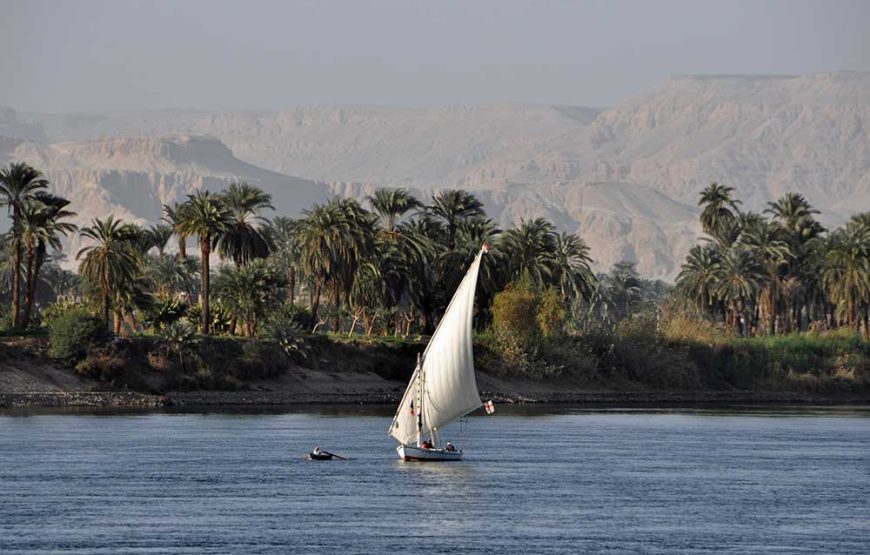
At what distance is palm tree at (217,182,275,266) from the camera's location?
451 ft

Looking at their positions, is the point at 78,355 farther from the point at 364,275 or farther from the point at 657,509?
the point at 657,509

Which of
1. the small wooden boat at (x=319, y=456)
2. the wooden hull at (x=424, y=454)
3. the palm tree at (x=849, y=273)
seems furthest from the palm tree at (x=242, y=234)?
the palm tree at (x=849, y=273)

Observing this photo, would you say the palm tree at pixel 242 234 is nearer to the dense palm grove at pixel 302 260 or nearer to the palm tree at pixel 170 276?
the dense palm grove at pixel 302 260

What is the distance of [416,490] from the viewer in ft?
232

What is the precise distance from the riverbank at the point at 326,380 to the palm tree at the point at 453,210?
13.5 m

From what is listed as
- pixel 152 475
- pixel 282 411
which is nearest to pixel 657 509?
pixel 152 475

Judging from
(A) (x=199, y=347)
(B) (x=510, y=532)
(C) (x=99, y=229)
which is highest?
(C) (x=99, y=229)

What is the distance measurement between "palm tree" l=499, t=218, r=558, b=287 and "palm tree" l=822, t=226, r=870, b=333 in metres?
31.3

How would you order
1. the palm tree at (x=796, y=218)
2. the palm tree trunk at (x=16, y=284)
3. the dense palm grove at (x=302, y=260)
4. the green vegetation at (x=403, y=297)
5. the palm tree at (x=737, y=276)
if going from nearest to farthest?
the palm tree trunk at (x=16, y=284) → the green vegetation at (x=403, y=297) → the dense palm grove at (x=302, y=260) → the palm tree at (x=737, y=276) → the palm tree at (x=796, y=218)

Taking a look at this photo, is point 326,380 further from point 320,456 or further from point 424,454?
point 320,456

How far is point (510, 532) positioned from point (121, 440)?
37.7 meters

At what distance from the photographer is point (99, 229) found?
410ft

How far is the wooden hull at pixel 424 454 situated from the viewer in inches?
3223

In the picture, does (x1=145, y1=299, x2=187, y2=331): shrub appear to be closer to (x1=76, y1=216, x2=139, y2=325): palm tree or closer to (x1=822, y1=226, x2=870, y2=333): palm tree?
(x1=76, y1=216, x2=139, y2=325): palm tree
